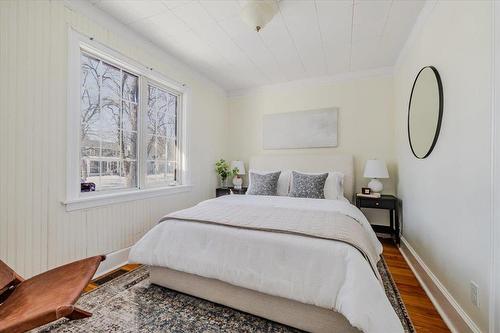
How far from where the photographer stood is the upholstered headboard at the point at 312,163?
138 inches

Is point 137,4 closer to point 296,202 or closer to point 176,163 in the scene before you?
point 176,163

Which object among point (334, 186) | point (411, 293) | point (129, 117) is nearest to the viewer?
point (411, 293)

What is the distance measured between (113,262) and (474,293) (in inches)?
118

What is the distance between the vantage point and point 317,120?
3840 millimetres

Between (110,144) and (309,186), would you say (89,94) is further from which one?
(309,186)

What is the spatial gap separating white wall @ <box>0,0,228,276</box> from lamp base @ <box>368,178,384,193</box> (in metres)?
3.40

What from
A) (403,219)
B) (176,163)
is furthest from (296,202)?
(176,163)

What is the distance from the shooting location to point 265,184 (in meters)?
3.33

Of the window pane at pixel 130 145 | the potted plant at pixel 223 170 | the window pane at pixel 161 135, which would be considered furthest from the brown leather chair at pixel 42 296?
the potted plant at pixel 223 170

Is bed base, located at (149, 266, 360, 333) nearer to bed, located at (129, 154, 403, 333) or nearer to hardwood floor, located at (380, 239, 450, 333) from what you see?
bed, located at (129, 154, 403, 333)

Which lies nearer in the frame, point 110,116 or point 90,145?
point 90,145

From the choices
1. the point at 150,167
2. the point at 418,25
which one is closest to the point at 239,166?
the point at 150,167

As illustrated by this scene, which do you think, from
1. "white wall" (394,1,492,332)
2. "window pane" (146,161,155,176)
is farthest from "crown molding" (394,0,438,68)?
Result: "window pane" (146,161,155,176)

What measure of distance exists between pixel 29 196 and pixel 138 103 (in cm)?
151
